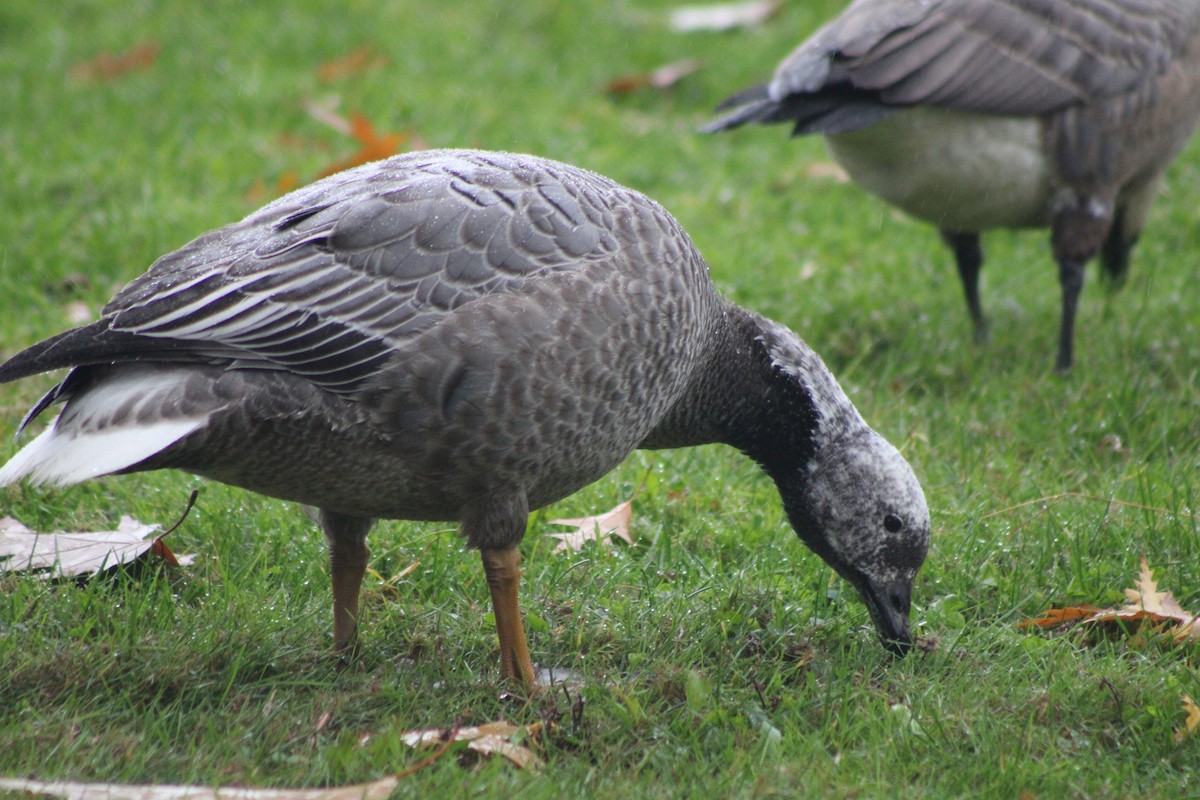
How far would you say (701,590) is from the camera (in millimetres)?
3688

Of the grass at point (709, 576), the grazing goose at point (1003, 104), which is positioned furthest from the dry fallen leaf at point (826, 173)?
the grazing goose at point (1003, 104)

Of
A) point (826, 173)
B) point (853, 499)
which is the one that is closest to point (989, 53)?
point (826, 173)

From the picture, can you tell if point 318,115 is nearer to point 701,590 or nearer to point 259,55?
point 259,55

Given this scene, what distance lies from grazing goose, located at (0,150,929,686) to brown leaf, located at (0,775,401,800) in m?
0.64

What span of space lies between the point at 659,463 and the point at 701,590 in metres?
0.93

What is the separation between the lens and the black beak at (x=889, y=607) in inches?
138

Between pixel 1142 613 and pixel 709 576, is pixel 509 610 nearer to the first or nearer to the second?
pixel 709 576

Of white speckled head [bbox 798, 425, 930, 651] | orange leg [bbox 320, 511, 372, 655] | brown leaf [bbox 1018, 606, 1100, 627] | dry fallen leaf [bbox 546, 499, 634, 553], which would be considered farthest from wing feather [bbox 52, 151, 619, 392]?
brown leaf [bbox 1018, 606, 1100, 627]

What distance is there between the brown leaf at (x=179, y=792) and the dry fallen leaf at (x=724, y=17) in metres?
7.05

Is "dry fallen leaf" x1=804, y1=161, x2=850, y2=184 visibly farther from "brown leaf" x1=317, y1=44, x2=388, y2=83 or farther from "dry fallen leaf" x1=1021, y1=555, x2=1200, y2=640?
"dry fallen leaf" x1=1021, y1=555, x2=1200, y2=640

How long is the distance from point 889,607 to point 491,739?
121cm

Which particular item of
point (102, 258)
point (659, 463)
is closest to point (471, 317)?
point (659, 463)

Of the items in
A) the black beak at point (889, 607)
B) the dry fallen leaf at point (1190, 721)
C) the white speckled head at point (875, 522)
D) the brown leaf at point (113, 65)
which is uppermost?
the white speckled head at point (875, 522)

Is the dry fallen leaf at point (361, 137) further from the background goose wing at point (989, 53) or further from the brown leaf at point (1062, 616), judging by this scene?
the brown leaf at point (1062, 616)
